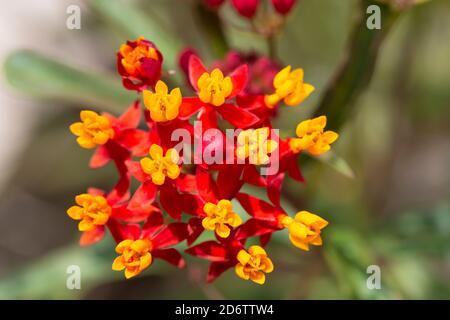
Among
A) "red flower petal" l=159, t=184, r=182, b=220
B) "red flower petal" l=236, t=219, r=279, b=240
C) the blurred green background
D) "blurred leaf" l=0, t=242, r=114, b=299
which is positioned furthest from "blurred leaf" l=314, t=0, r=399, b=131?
"blurred leaf" l=0, t=242, r=114, b=299

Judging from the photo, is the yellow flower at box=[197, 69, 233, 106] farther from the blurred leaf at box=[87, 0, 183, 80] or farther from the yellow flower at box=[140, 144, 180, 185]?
the blurred leaf at box=[87, 0, 183, 80]

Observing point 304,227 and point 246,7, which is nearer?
point 304,227

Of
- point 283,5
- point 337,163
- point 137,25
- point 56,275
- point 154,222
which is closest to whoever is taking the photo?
point 154,222

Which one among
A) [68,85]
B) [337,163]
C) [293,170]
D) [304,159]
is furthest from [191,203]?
[68,85]

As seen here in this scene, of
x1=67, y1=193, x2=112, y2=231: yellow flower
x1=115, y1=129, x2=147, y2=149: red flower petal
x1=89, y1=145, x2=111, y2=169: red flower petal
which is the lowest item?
x1=67, y1=193, x2=112, y2=231: yellow flower

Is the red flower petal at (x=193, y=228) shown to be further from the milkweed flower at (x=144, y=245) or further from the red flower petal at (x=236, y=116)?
the red flower petal at (x=236, y=116)

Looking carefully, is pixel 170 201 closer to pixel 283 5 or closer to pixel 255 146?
pixel 255 146

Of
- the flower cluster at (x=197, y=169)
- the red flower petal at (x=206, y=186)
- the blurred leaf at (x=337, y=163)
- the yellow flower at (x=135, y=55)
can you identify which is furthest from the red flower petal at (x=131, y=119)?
the blurred leaf at (x=337, y=163)
